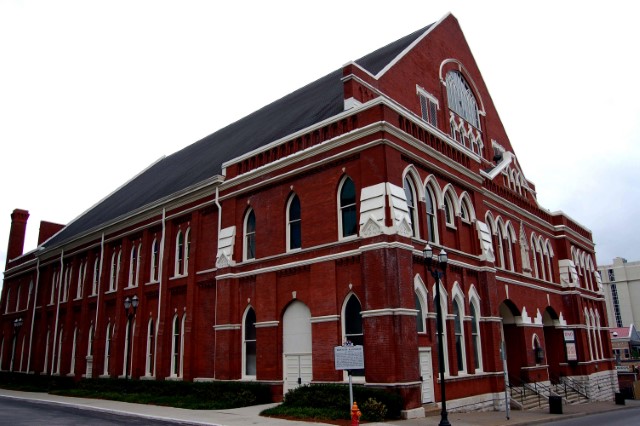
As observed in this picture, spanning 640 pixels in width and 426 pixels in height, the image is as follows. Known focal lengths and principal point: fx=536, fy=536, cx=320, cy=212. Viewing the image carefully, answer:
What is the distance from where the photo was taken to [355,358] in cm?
1491

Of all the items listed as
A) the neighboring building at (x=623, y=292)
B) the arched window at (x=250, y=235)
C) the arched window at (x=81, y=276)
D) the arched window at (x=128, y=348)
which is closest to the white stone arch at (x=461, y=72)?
the arched window at (x=250, y=235)

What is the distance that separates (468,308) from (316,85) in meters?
18.6

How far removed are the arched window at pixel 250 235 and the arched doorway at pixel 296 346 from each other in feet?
12.4

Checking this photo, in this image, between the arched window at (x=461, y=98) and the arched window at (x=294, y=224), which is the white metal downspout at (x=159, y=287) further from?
the arched window at (x=461, y=98)

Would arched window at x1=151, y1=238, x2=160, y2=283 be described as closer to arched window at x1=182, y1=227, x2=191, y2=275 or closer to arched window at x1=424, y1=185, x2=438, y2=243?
arched window at x1=182, y1=227, x2=191, y2=275

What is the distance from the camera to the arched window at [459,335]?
22.0m

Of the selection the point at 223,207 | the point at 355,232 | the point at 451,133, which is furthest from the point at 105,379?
the point at 451,133

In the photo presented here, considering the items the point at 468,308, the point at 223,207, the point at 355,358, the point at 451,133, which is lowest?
the point at 355,358

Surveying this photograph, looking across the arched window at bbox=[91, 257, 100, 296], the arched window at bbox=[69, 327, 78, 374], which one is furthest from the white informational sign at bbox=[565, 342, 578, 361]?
the arched window at bbox=[69, 327, 78, 374]

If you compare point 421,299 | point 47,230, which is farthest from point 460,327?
point 47,230

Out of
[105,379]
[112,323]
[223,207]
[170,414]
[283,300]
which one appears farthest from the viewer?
[112,323]

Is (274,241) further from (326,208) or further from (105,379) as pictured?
(105,379)

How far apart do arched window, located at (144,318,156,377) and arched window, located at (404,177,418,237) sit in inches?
653

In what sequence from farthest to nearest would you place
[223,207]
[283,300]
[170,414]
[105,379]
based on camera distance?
[105,379], [223,207], [283,300], [170,414]
